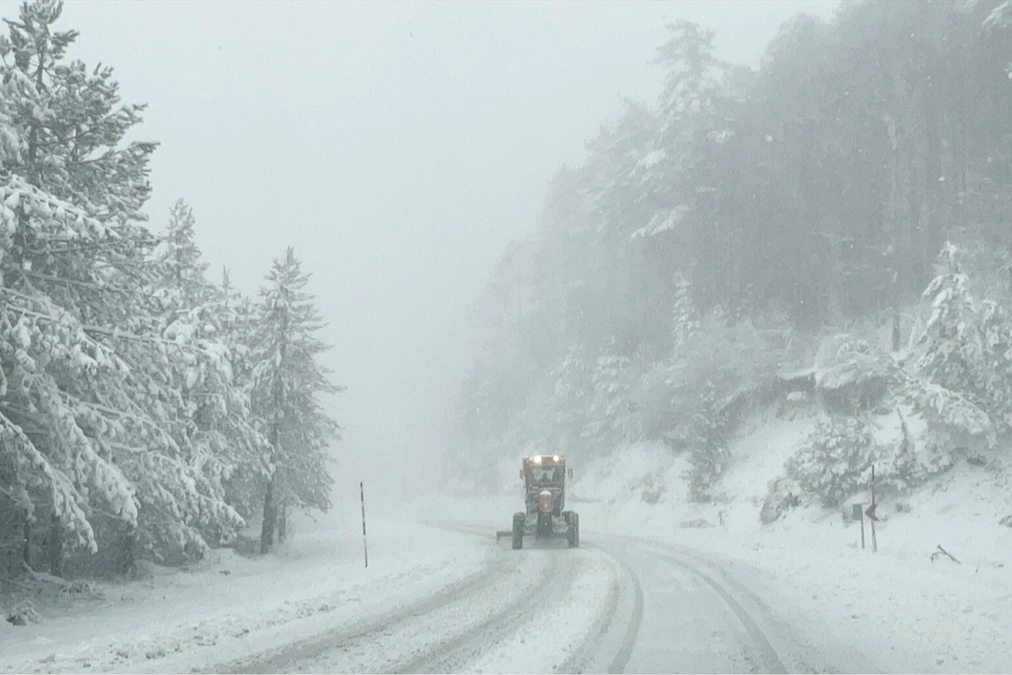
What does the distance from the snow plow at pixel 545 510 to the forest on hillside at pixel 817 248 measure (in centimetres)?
760

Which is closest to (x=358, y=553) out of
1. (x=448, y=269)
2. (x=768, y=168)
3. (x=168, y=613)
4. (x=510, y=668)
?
(x=168, y=613)

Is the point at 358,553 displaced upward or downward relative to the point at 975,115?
downward

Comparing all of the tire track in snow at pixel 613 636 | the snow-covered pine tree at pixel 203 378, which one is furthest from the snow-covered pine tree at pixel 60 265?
the tire track in snow at pixel 613 636

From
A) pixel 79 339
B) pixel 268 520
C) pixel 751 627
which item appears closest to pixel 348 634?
pixel 751 627

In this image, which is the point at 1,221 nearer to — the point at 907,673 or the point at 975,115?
the point at 907,673

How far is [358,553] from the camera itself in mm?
23250

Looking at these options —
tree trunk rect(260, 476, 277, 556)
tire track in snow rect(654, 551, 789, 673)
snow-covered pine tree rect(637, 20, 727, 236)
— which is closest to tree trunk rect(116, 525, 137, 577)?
tree trunk rect(260, 476, 277, 556)

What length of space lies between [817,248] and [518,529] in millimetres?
22606

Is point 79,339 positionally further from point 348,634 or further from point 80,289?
point 348,634

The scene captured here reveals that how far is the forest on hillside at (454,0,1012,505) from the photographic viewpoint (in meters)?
21.8

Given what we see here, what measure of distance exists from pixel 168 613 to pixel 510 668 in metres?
7.56

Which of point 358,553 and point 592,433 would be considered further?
point 592,433

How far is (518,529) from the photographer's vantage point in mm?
21094

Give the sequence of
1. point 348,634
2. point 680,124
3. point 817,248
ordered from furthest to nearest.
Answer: point 680,124 < point 817,248 < point 348,634
